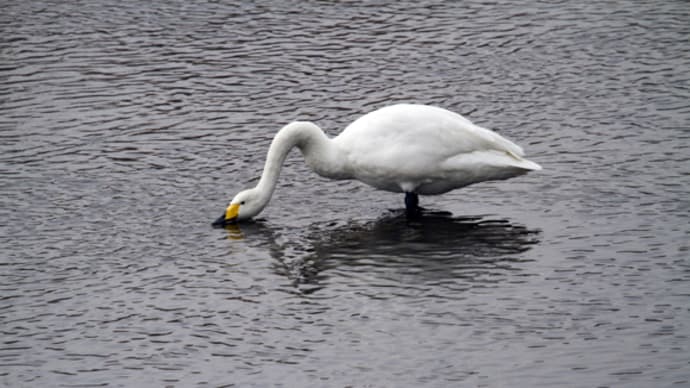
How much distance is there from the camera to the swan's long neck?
47.8ft

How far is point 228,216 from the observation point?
1448 centimetres

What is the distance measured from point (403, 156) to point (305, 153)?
1160 mm

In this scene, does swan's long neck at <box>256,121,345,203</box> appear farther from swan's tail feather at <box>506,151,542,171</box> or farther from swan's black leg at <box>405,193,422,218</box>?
swan's tail feather at <box>506,151,542,171</box>

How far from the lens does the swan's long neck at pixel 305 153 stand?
14.6m

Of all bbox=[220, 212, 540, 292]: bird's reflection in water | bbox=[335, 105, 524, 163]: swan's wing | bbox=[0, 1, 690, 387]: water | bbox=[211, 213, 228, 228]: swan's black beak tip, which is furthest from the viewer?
bbox=[211, 213, 228, 228]: swan's black beak tip

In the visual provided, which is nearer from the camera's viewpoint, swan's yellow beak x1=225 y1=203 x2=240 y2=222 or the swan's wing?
the swan's wing

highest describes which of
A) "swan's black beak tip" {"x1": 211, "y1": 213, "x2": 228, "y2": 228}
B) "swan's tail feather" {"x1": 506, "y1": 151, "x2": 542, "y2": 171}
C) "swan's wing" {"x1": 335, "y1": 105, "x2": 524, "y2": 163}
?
"swan's wing" {"x1": 335, "y1": 105, "x2": 524, "y2": 163}

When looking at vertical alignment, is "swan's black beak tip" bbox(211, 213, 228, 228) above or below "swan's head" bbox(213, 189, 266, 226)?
below

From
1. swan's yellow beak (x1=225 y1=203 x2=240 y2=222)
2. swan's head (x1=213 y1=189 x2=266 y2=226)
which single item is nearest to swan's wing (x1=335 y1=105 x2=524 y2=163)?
swan's head (x1=213 y1=189 x2=266 y2=226)

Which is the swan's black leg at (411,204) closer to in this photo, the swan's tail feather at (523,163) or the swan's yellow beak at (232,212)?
the swan's tail feather at (523,163)

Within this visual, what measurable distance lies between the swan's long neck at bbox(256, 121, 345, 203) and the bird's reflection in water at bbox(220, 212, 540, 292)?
497 mm

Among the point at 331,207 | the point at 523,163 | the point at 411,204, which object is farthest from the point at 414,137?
the point at 331,207

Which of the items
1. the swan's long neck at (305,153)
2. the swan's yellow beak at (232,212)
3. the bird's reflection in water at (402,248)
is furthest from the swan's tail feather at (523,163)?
the swan's yellow beak at (232,212)

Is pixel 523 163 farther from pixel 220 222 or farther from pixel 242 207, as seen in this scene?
pixel 220 222
